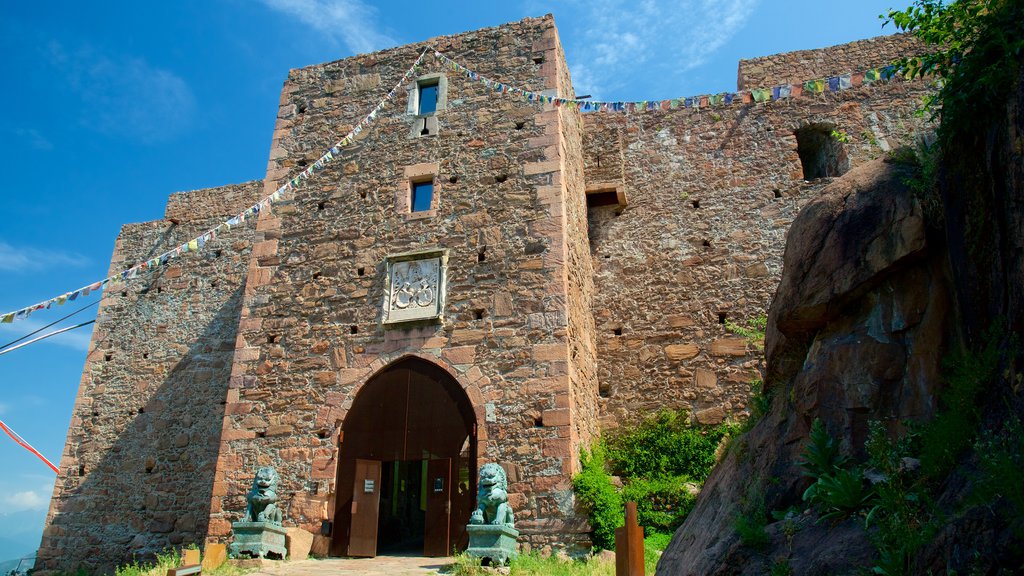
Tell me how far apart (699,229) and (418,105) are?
5.36m

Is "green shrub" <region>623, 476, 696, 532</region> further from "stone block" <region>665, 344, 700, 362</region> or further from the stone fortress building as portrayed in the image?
"stone block" <region>665, 344, 700, 362</region>

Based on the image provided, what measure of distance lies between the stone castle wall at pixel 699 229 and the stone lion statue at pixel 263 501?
17.2ft

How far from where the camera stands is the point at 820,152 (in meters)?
14.8

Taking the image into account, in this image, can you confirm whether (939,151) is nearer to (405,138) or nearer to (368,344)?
(368,344)

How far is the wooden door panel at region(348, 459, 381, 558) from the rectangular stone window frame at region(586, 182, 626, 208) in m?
6.23

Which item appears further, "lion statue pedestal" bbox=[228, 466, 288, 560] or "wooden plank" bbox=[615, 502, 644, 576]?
"lion statue pedestal" bbox=[228, 466, 288, 560]

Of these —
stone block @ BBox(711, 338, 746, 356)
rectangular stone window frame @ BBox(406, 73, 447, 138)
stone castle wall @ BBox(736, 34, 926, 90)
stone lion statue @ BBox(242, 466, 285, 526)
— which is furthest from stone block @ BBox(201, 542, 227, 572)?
stone castle wall @ BBox(736, 34, 926, 90)

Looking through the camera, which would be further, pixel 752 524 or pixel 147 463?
pixel 147 463

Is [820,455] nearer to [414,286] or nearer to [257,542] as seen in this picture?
[257,542]

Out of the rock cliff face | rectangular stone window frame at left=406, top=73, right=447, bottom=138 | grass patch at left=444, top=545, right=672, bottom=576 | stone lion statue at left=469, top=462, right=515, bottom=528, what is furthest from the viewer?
rectangular stone window frame at left=406, top=73, right=447, bottom=138

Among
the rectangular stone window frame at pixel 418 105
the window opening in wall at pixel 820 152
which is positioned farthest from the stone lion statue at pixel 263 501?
the window opening in wall at pixel 820 152

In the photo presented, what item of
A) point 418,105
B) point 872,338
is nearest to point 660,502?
point 872,338

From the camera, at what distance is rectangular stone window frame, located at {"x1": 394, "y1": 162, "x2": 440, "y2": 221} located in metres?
12.3

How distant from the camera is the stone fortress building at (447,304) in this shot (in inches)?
422
